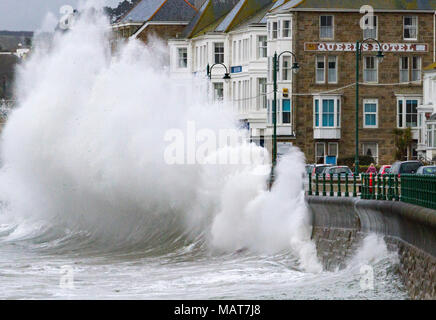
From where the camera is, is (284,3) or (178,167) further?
(284,3)

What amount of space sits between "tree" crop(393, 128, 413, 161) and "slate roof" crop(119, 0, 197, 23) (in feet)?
79.4

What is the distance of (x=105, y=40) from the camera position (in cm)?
4962

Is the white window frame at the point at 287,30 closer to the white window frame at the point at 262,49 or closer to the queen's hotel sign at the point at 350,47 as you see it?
the queen's hotel sign at the point at 350,47

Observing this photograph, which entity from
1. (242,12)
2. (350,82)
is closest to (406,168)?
(350,82)

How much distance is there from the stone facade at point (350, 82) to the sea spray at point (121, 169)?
16.5 meters

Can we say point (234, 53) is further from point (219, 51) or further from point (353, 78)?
point (353, 78)

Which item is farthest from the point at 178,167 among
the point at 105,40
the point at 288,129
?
the point at 288,129

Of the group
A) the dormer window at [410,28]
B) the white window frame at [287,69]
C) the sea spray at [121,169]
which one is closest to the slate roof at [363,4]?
the dormer window at [410,28]

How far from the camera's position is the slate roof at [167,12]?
279ft

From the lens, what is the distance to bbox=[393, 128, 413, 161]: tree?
64188 mm
